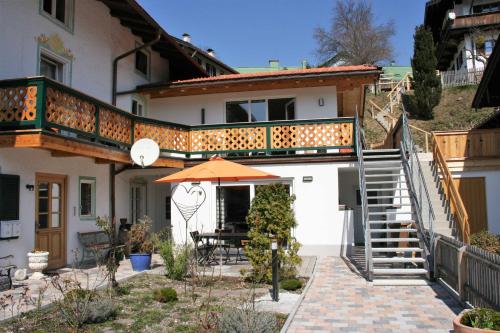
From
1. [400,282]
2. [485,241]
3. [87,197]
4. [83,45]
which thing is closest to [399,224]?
[485,241]

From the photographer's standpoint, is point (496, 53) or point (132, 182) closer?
point (496, 53)

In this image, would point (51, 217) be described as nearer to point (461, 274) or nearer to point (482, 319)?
point (461, 274)

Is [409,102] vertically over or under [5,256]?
over

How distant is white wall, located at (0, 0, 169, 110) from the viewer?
10281mm

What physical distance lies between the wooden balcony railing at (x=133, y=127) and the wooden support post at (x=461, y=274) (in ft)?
21.4

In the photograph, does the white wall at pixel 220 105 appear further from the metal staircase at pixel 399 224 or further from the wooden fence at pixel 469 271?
the wooden fence at pixel 469 271

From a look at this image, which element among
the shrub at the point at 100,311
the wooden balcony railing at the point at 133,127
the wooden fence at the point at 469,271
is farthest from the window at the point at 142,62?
the wooden fence at the point at 469,271

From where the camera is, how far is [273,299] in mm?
7699

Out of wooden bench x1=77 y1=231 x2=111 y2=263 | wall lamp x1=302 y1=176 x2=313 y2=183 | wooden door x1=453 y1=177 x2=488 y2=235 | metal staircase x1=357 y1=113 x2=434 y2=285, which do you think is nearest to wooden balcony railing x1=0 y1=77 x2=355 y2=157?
wall lamp x1=302 y1=176 x2=313 y2=183

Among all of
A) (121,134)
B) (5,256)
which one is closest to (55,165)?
(121,134)

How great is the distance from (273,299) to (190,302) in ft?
4.52

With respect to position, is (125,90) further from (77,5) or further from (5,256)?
Result: (5,256)

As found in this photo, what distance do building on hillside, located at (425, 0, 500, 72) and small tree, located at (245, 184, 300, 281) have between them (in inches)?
1105

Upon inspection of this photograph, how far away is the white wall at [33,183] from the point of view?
9891 mm
